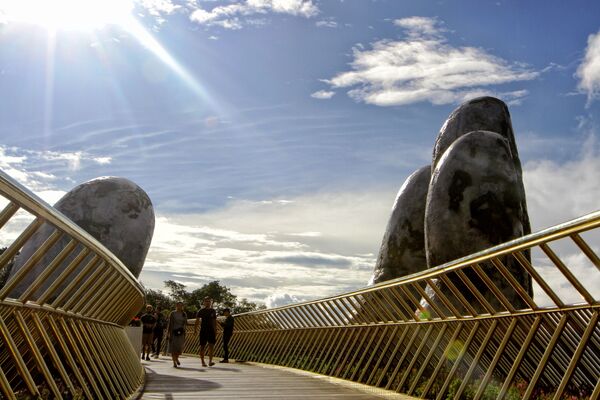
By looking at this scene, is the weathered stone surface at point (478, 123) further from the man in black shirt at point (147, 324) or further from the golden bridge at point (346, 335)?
the man in black shirt at point (147, 324)

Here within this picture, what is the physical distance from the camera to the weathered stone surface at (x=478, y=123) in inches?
931

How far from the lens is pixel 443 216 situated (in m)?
19.6

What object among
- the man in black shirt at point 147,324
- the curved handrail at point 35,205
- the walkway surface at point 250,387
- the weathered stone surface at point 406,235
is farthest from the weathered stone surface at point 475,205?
the curved handrail at point 35,205

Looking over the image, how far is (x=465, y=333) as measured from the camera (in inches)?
533

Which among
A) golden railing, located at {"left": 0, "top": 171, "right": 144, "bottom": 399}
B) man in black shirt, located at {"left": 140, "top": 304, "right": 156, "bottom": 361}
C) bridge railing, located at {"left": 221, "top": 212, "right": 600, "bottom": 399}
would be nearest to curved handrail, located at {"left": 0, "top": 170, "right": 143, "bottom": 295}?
golden railing, located at {"left": 0, "top": 171, "right": 144, "bottom": 399}

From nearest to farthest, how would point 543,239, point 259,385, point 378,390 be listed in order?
point 543,239 < point 378,390 < point 259,385

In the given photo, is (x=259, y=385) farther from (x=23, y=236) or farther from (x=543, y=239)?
(x=23, y=236)

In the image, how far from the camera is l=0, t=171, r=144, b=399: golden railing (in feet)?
A: 19.4

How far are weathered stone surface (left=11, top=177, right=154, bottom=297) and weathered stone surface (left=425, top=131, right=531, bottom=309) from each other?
10459 millimetres

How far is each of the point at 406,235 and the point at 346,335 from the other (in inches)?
282

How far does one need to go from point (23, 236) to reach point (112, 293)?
506 cm

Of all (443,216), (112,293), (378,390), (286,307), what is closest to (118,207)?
(286,307)

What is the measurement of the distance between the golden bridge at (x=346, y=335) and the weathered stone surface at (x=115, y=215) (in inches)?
215

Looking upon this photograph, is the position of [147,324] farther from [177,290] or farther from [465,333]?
[177,290]
